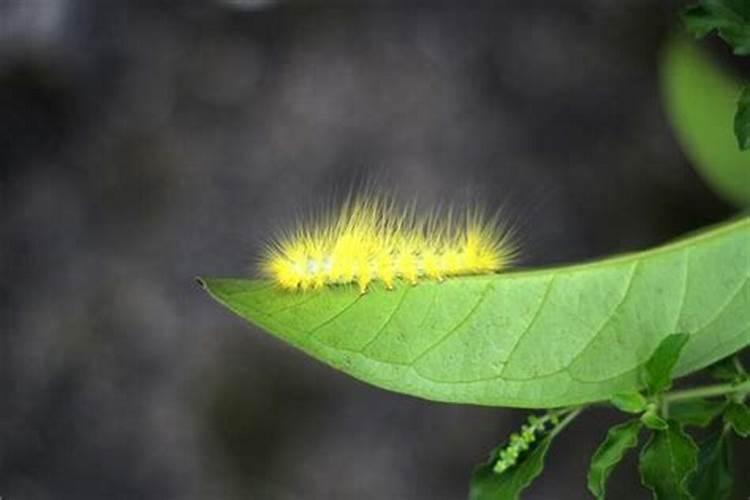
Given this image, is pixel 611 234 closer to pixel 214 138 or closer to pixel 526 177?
pixel 526 177

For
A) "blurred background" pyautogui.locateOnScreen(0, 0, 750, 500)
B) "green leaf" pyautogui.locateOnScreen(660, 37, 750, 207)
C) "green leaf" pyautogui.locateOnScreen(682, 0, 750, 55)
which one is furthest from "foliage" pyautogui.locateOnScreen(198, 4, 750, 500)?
"blurred background" pyautogui.locateOnScreen(0, 0, 750, 500)

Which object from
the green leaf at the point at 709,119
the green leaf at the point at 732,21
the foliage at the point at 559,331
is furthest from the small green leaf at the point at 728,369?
the green leaf at the point at 709,119

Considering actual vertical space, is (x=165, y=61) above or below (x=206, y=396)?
above

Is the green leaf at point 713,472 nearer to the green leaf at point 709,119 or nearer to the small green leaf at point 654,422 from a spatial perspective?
the small green leaf at point 654,422

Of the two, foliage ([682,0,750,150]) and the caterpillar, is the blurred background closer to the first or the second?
the caterpillar

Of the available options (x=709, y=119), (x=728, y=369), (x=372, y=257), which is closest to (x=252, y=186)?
(x=709, y=119)

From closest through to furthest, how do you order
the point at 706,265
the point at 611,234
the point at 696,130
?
the point at 706,265, the point at 696,130, the point at 611,234

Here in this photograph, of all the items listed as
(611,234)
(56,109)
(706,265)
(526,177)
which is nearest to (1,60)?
(56,109)
